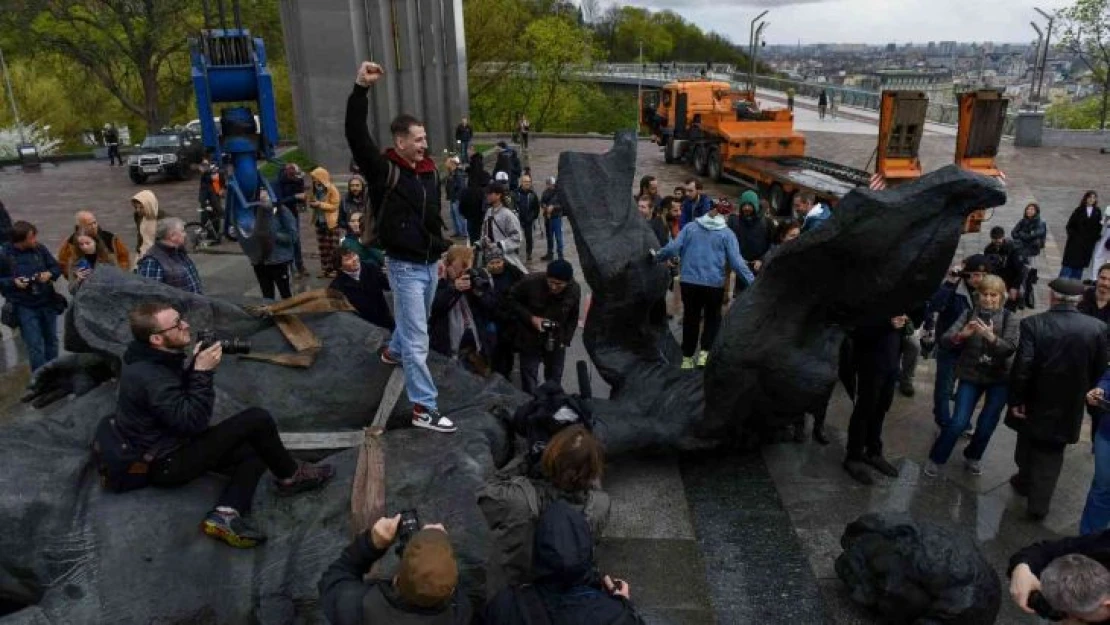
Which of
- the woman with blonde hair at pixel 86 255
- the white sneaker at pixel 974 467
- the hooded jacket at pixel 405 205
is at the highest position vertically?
the hooded jacket at pixel 405 205

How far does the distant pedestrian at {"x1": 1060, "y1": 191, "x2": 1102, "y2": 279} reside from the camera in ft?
31.8

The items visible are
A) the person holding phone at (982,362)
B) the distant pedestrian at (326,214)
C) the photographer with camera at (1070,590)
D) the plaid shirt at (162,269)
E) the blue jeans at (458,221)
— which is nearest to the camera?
the photographer with camera at (1070,590)

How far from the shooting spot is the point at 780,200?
54.0ft

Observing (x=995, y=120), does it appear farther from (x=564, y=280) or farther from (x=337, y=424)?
(x=337, y=424)

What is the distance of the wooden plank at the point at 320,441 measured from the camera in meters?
4.78

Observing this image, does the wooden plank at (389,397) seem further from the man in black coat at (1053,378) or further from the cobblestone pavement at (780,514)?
the man in black coat at (1053,378)

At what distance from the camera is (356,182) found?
32.5ft

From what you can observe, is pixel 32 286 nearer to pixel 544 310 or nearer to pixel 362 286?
pixel 362 286

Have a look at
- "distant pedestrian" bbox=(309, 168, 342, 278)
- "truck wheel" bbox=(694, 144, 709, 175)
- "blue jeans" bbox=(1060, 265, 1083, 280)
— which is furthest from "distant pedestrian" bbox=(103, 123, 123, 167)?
"blue jeans" bbox=(1060, 265, 1083, 280)

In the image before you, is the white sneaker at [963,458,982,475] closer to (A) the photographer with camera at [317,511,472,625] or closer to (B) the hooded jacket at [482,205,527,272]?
(A) the photographer with camera at [317,511,472,625]

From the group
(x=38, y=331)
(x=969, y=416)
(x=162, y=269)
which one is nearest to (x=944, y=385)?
(x=969, y=416)

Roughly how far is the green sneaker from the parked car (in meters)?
21.4

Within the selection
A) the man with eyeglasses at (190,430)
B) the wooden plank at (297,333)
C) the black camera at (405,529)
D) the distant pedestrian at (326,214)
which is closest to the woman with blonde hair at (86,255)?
the wooden plank at (297,333)

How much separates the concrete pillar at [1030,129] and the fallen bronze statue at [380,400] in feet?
80.7
